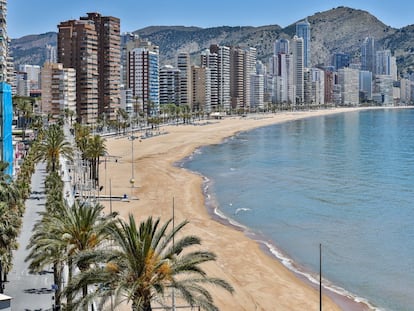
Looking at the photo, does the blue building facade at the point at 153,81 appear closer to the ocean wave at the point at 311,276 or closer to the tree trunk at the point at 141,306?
the ocean wave at the point at 311,276

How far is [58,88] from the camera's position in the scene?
120 meters

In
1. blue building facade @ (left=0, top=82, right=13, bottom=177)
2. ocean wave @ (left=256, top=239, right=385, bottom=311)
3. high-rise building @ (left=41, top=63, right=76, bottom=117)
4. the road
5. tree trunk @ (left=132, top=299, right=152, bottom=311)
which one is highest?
high-rise building @ (left=41, top=63, right=76, bottom=117)

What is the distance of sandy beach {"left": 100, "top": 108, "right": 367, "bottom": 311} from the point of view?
26.6 meters

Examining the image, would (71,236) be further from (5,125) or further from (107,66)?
(107,66)

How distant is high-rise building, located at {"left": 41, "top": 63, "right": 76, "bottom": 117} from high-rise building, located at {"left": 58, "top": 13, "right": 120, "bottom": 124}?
352cm

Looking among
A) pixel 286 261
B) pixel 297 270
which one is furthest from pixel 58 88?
pixel 297 270

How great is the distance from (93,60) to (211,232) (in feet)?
321

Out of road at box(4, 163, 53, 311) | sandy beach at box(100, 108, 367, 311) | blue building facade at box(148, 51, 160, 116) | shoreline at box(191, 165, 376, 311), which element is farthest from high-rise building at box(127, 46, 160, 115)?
road at box(4, 163, 53, 311)

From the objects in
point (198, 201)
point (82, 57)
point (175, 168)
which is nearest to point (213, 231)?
point (198, 201)

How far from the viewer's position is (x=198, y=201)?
160ft

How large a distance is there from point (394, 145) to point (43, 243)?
86678 millimetres

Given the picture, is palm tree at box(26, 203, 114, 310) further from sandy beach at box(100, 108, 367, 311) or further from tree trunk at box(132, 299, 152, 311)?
sandy beach at box(100, 108, 367, 311)

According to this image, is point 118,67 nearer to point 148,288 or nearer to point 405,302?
point 405,302

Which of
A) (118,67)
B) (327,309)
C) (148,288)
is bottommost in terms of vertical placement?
(327,309)
